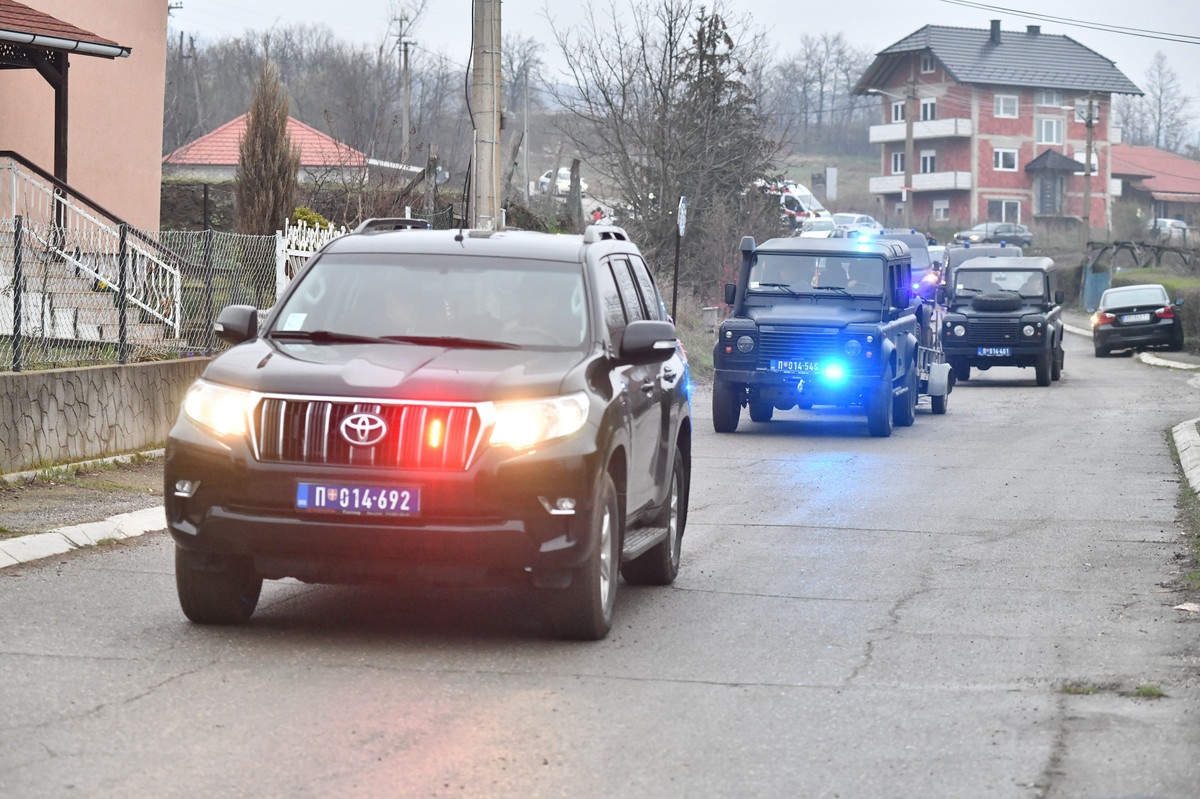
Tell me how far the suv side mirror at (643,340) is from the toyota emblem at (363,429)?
1.50 m

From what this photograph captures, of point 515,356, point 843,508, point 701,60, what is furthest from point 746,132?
point 515,356

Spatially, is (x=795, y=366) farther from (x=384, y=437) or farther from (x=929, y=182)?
(x=929, y=182)

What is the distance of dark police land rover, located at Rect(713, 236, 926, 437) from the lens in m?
18.6

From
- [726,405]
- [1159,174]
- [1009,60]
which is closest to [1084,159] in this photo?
[1009,60]

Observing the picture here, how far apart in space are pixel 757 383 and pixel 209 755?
14074mm

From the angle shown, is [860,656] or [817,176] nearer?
[860,656]

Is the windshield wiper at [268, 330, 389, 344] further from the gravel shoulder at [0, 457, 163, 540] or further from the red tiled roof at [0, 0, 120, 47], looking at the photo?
the red tiled roof at [0, 0, 120, 47]

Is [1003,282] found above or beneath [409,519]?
above

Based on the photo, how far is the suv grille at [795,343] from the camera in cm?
1861

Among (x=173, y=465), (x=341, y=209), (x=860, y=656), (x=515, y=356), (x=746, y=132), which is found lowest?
(x=860, y=656)

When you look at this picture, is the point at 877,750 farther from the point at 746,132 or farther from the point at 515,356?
the point at 746,132

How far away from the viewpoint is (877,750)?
18.1 feet

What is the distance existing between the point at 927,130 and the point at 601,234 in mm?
100824

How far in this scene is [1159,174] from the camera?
119 meters
